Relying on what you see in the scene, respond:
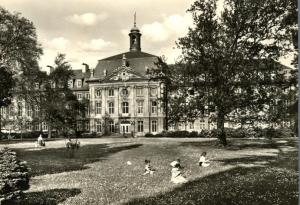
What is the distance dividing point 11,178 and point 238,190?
7.11 metres

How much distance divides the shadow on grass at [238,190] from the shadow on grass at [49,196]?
8.66 ft

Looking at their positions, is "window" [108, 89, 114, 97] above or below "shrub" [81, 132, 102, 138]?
above

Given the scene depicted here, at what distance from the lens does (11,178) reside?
497 inches

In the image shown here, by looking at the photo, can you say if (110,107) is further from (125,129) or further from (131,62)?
(131,62)

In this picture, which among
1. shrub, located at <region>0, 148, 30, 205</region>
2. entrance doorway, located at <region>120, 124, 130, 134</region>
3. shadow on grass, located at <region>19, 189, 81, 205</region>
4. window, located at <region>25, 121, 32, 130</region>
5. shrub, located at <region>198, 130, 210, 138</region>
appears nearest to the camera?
shrub, located at <region>0, 148, 30, 205</region>

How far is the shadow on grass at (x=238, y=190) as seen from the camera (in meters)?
12.9

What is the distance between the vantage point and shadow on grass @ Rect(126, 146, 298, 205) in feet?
42.4

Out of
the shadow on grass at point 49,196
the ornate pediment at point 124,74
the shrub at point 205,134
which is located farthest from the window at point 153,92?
the shadow on grass at point 49,196

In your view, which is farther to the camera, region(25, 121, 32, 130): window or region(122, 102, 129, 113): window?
region(25, 121, 32, 130): window

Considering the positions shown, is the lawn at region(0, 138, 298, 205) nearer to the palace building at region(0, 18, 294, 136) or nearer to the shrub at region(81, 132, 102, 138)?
the shrub at region(81, 132, 102, 138)

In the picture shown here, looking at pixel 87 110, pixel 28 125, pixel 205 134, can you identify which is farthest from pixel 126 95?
pixel 205 134

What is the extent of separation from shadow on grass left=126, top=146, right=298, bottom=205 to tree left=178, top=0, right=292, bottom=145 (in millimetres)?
13155

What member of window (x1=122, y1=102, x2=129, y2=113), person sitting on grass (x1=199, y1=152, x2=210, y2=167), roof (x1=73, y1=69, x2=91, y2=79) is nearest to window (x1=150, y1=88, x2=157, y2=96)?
window (x1=122, y1=102, x2=129, y2=113)

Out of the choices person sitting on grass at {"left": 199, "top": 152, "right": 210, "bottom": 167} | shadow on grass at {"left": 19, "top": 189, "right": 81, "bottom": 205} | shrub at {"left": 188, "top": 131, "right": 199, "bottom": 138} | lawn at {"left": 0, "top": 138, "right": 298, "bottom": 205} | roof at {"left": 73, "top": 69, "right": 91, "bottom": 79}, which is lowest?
shadow on grass at {"left": 19, "top": 189, "right": 81, "bottom": 205}
